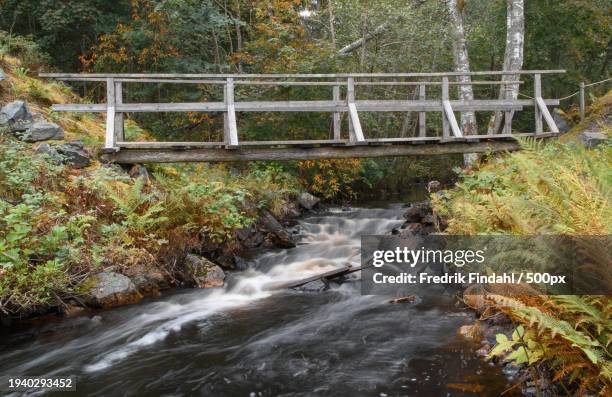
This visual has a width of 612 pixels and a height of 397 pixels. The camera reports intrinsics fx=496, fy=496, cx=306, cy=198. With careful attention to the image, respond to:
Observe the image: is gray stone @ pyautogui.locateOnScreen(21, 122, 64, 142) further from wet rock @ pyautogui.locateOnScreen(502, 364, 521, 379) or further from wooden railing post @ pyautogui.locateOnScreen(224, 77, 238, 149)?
wet rock @ pyautogui.locateOnScreen(502, 364, 521, 379)

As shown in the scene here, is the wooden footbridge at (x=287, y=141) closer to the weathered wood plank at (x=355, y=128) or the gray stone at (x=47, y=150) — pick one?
the weathered wood plank at (x=355, y=128)

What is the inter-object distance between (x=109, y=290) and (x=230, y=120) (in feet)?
15.6

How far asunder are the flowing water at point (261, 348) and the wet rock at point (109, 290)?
195 mm

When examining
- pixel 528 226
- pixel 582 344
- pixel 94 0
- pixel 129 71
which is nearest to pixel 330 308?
pixel 528 226

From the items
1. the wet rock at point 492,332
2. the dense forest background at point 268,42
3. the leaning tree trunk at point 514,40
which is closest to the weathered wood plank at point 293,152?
the leaning tree trunk at point 514,40

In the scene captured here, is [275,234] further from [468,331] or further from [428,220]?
[468,331]

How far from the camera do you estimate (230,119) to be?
10812mm

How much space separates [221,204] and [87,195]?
2378 mm

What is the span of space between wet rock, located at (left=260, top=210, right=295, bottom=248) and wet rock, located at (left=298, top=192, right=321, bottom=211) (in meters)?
3.61

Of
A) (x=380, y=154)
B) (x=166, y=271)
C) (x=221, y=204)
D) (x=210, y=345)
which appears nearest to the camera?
(x=210, y=345)

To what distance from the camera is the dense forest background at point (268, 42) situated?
651 inches

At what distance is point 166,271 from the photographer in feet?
27.5

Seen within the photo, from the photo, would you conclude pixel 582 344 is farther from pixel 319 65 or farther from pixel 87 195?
pixel 319 65

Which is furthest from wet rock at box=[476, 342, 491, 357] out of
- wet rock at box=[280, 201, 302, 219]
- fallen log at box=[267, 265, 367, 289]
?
wet rock at box=[280, 201, 302, 219]
